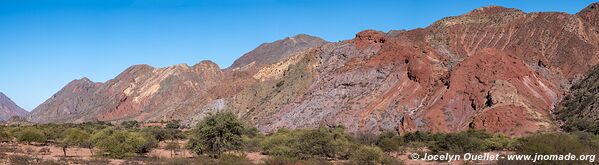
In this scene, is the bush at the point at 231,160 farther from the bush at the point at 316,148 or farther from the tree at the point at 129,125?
the tree at the point at 129,125

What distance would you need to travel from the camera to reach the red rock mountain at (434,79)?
6981 centimetres

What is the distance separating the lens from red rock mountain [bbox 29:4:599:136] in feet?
229

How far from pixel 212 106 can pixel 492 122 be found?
55976 mm

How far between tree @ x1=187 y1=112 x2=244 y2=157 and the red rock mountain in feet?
54.1

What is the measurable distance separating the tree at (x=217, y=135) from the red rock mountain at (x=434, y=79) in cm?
1650

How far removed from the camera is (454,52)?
106000 mm

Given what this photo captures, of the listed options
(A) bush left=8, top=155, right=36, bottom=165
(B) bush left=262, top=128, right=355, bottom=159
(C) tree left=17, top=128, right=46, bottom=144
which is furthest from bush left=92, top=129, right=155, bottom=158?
(C) tree left=17, top=128, right=46, bottom=144

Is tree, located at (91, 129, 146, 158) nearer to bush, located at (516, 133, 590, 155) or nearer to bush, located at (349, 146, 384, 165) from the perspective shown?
bush, located at (349, 146, 384, 165)

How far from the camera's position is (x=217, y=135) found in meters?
44.1

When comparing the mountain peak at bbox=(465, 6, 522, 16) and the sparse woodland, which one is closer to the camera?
the sparse woodland

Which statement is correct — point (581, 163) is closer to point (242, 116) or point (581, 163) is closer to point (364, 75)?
point (364, 75)

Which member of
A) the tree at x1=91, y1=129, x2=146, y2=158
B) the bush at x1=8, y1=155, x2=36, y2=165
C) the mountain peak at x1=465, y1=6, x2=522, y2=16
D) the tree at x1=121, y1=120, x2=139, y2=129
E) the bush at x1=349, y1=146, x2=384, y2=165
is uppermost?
the mountain peak at x1=465, y1=6, x2=522, y2=16

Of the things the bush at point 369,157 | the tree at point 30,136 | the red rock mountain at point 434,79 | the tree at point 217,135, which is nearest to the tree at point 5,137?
the tree at point 30,136

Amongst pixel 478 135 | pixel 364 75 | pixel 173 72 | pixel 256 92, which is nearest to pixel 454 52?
pixel 364 75
